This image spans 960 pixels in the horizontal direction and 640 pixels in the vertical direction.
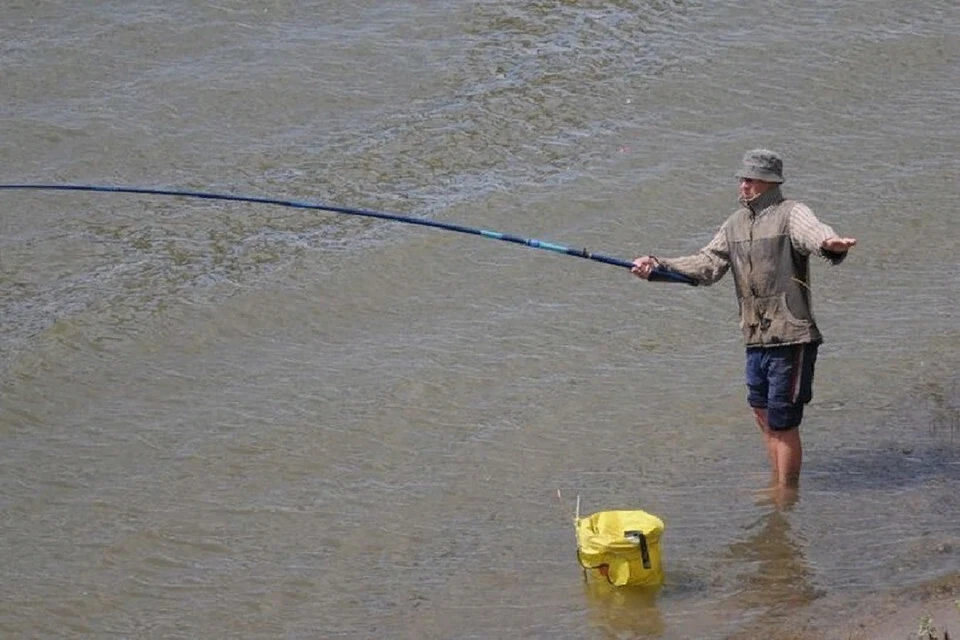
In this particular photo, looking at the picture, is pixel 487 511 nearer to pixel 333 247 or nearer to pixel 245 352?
pixel 245 352

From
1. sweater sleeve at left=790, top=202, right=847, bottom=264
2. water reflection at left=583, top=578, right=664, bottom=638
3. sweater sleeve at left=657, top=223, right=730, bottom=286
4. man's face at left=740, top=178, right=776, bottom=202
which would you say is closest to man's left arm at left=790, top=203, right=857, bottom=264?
sweater sleeve at left=790, top=202, right=847, bottom=264

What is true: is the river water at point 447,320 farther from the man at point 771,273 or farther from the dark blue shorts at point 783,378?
the man at point 771,273

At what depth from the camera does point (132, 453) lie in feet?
22.1

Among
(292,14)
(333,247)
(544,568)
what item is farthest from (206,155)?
(544,568)

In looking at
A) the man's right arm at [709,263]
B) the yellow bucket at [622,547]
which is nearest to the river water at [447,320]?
the yellow bucket at [622,547]

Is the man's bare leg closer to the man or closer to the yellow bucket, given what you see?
the man

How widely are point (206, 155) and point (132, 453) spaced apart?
3.03 m

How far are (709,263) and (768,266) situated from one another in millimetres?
220

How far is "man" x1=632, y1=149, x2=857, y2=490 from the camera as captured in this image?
5.73 metres

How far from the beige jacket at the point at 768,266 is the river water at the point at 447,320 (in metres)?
0.72

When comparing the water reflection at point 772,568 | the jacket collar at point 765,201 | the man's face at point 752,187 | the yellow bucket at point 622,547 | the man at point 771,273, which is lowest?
the water reflection at point 772,568

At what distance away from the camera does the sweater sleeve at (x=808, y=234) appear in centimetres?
554

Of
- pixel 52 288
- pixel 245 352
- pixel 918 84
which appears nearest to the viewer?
pixel 245 352

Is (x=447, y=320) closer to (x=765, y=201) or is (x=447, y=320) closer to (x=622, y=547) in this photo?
(x=765, y=201)
